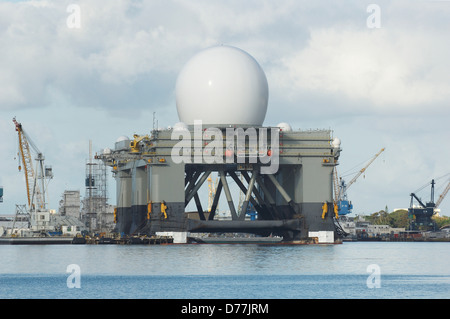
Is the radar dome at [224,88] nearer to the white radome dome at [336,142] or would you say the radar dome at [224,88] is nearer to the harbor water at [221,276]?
the white radome dome at [336,142]

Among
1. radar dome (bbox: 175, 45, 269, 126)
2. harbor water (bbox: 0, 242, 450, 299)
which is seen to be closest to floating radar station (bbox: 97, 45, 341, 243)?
radar dome (bbox: 175, 45, 269, 126)

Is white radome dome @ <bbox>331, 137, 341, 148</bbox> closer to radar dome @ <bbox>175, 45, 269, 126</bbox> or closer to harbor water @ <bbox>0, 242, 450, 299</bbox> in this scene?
radar dome @ <bbox>175, 45, 269, 126</bbox>

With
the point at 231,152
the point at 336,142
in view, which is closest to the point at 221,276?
the point at 231,152

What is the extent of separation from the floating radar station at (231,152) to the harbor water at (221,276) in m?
18.8

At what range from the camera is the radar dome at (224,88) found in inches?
4385

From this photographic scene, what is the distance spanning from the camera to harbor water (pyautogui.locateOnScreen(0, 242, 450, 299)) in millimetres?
55500

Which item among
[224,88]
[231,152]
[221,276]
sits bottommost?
[221,276]

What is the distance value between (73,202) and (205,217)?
220 ft

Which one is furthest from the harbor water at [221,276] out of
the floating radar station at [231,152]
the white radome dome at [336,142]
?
the white radome dome at [336,142]

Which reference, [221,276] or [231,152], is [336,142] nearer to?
[231,152]

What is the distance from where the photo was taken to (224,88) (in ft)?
365

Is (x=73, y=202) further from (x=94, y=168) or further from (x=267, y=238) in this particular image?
(x=267, y=238)

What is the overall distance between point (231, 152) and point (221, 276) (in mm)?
45173
